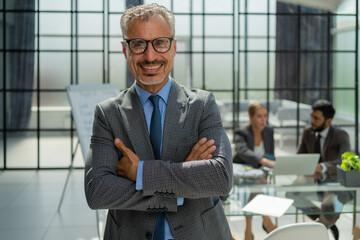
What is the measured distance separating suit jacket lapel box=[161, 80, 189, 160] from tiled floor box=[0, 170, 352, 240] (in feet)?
8.99

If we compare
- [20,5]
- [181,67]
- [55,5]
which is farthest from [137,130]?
[20,5]

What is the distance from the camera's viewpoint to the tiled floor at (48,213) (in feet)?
17.4

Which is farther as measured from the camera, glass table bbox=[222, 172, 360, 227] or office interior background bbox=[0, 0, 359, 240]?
office interior background bbox=[0, 0, 359, 240]

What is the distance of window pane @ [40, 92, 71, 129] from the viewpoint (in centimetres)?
894

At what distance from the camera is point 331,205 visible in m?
3.47

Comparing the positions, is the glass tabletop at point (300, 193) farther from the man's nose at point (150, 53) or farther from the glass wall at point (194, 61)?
the glass wall at point (194, 61)

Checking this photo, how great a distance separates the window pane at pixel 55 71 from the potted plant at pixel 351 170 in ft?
19.9

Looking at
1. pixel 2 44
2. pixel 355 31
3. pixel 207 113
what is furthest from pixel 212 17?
pixel 207 113

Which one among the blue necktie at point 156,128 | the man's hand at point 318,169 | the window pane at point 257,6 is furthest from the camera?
the window pane at point 257,6

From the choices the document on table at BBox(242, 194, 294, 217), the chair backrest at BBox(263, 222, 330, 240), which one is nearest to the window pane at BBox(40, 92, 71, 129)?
the document on table at BBox(242, 194, 294, 217)

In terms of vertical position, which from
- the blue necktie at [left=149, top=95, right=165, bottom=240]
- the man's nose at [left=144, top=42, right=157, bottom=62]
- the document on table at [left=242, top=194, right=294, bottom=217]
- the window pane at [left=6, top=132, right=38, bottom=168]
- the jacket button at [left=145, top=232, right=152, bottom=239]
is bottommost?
the window pane at [left=6, top=132, right=38, bottom=168]

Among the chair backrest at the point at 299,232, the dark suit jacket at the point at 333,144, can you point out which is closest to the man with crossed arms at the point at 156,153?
the chair backrest at the point at 299,232

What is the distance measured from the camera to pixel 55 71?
8.94 m

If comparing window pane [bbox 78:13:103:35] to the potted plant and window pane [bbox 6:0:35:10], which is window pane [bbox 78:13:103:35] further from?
the potted plant
